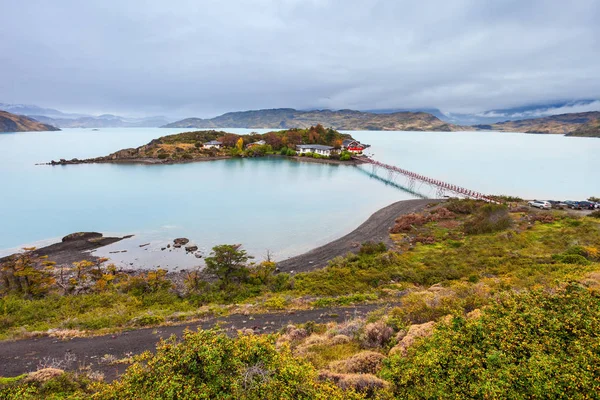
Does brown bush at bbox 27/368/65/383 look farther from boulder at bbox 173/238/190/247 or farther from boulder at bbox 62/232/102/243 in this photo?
boulder at bbox 62/232/102/243

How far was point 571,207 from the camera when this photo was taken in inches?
1261

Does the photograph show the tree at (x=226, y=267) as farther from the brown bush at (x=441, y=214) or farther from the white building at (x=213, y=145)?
the white building at (x=213, y=145)

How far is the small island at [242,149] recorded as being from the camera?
238 feet

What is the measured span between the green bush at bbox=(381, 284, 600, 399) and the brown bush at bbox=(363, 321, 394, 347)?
6.73 feet

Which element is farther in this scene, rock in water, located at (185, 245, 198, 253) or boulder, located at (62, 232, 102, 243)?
boulder, located at (62, 232, 102, 243)

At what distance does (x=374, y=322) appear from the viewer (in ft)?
30.7

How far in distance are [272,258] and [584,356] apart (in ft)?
61.2

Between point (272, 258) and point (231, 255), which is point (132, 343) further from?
point (272, 258)

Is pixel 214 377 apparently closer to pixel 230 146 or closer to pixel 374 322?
pixel 374 322

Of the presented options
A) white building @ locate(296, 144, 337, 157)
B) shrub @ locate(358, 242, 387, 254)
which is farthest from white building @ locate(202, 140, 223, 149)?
shrub @ locate(358, 242, 387, 254)

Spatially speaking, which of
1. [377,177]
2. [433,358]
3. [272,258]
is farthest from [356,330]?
[377,177]

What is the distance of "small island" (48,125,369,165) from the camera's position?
238 feet

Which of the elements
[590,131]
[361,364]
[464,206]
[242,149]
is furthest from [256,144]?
[590,131]

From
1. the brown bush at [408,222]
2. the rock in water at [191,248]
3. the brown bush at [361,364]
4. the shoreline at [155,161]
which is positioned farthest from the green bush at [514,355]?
the shoreline at [155,161]
